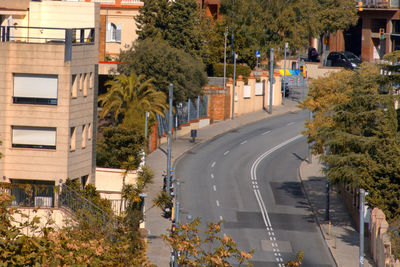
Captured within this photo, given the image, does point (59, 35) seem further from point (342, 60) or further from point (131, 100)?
point (342, 60)

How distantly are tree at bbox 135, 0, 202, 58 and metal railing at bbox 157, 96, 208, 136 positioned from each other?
5.32 m

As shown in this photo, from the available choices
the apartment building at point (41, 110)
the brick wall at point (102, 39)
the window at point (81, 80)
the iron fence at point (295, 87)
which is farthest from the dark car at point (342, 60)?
the apartment building at point (41, 110)

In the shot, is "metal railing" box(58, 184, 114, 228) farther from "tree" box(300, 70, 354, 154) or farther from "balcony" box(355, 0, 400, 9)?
"balcony" box(355, 0, 400, 9)

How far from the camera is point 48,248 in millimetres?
20547

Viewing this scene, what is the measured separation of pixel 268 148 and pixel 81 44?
33361 mm

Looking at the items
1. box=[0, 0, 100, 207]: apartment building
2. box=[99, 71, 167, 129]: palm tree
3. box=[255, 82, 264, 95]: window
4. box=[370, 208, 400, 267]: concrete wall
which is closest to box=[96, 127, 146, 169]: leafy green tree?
box=[99, 71, 167, 129]: palm tree

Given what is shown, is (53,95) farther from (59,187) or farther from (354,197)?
(354,197)

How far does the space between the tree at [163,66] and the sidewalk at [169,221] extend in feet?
17.6

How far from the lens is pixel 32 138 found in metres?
46.3

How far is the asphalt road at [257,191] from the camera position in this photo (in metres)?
51.2

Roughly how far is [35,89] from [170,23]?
133ft

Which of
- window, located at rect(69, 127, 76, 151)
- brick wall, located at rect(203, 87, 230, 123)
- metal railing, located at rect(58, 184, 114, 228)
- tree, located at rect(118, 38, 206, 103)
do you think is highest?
tree, located at rect(118, 38, 206, 103)

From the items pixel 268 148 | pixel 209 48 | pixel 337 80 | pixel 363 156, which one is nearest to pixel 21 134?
→ pixel 363 156

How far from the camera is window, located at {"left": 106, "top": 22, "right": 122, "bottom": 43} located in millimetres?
88750
